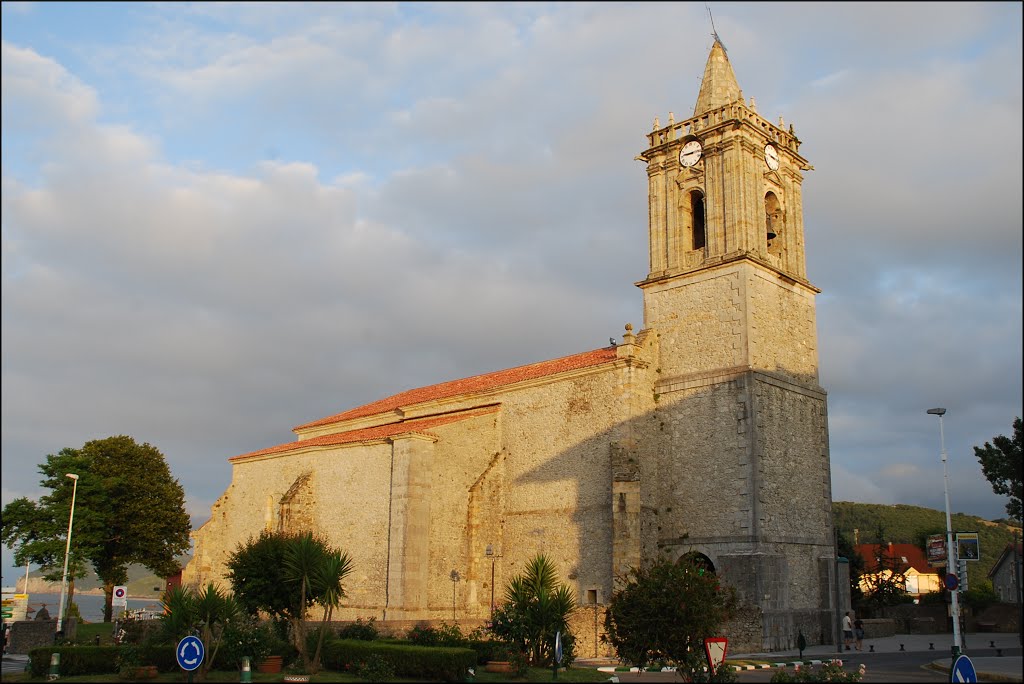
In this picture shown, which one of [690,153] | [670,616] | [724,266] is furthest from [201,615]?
[690,153]

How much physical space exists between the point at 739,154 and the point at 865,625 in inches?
832

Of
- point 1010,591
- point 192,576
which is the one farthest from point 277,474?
point 1010,591

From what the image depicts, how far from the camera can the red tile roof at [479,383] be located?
3503 cm

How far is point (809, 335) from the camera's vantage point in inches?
1353

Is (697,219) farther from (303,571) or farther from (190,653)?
(190,653)

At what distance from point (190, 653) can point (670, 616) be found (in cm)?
1011

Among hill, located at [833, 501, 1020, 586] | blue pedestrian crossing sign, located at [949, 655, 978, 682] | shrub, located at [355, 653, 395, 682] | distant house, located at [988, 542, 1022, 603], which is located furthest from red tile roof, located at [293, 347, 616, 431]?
hill, located at [833, 501, 1020, 586]

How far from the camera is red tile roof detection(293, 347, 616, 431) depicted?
35.0 m

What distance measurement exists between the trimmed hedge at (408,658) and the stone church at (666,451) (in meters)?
8.52

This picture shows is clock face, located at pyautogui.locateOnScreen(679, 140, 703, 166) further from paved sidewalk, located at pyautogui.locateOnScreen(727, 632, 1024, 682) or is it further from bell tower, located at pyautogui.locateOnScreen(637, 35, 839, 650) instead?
paved sidewalk, located at pyautogui.locateOnScreen(727, 632, 1024, 682)

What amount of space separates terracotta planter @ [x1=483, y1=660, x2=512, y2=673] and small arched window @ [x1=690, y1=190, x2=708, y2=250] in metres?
20.0

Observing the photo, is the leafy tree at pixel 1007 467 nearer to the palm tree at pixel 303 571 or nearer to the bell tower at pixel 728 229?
the bell tower at pixel 728 229

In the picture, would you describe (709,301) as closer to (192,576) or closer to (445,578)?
(445,578)

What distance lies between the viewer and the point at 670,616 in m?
16.3
